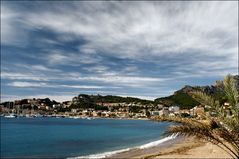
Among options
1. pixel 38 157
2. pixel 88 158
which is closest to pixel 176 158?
pixel 88 158

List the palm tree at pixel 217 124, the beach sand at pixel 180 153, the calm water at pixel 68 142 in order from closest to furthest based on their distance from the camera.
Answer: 1. the palm tree at pixel 217 124
2. the beach sand at pixel 180 153
3. the calm water at pixel 68 142

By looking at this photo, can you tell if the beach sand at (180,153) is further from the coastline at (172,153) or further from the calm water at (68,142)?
the calm water at (68,142)

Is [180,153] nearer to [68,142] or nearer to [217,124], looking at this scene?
[217,124]

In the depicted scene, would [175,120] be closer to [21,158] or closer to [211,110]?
[211,110]

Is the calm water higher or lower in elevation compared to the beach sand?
lower

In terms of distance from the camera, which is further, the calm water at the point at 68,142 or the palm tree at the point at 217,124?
the calm water at the point at 68,142

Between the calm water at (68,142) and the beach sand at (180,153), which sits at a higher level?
the beach sand at (180,153)

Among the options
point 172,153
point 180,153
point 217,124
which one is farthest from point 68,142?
point 217,124

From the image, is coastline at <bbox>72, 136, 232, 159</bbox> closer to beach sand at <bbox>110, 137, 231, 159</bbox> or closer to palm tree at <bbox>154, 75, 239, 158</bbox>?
beach sand at <bbox>110, 137, 231, 159</bbox>

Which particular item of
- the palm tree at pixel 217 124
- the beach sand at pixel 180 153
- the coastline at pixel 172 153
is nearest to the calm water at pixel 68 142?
the palm tree at pixel 217 124

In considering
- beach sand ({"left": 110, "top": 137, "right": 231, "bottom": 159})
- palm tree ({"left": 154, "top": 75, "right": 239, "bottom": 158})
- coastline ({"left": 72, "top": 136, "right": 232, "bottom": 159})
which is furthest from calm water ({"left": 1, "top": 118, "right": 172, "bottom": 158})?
beach sand ({"left": 110, "top": 137, "right": 231, "bottom": 159})

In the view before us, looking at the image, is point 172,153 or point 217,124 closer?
point 217,124

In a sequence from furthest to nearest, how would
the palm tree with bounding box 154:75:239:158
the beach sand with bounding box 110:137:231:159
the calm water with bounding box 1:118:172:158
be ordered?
the calm water with bounding box 1:118:172:158, the beach sand with bounding box 110:137:231:159, the palm tree with bounding box 154:75:239:158

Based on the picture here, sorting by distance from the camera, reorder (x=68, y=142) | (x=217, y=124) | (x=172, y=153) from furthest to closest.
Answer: (x=68, y=142)
(x=172, y=153)
(x=217, y=124)
